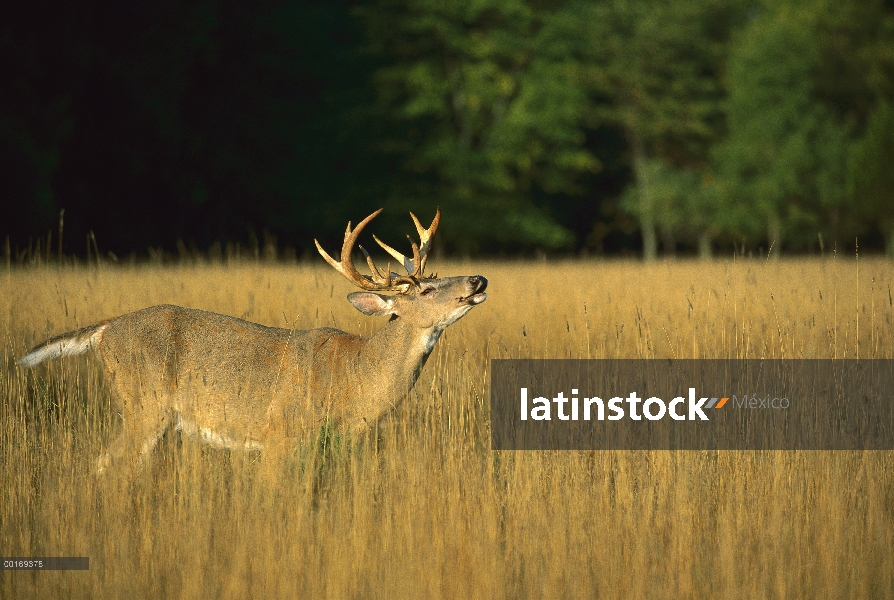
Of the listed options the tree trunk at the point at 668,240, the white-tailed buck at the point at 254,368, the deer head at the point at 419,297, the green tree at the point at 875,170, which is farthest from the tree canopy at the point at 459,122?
the deer head at the point at 419,297

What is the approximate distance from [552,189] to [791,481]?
26527 millimetres

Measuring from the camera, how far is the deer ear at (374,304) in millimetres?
5492

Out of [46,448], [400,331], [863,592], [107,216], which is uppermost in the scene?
[107,216]

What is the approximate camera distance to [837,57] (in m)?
30.5

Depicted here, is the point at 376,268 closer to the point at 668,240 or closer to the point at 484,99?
the point at 484,99

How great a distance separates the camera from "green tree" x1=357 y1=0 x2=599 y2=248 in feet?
95.2

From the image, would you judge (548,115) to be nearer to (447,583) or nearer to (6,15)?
(6,15)

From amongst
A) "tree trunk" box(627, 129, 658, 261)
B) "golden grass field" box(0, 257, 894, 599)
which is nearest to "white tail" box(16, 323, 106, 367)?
"golden grass field" box(0, 257, 894, 599)

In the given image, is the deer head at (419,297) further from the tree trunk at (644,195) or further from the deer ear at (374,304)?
the tree trunk at (644,195)

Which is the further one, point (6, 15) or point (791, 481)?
point (6, 15)

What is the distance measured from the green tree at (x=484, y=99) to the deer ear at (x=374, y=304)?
2337 cm

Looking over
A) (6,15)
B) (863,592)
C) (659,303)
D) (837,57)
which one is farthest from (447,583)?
(837,57)

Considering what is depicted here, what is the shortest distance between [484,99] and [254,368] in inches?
969

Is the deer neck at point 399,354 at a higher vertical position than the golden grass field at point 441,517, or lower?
higher
